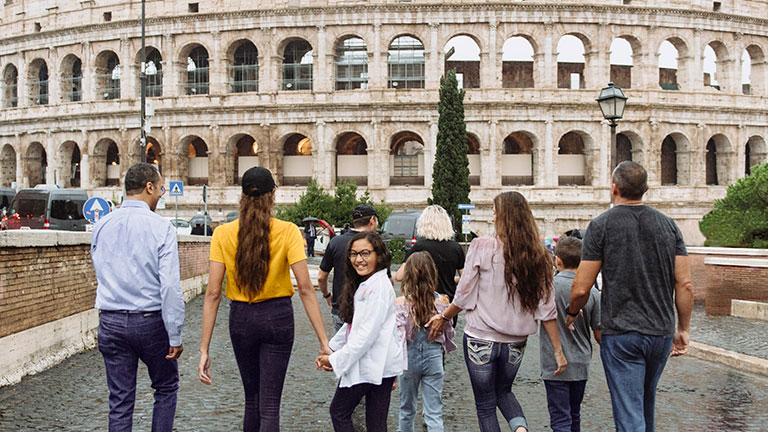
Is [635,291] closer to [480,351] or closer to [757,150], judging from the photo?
[480,351]

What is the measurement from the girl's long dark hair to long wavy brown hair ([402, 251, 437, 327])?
664 mm

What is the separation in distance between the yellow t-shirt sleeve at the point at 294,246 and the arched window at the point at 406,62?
34133 mm

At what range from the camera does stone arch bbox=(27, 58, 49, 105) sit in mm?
41750

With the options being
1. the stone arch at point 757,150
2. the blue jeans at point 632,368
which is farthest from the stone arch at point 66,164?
the blue jeans at point 632,368

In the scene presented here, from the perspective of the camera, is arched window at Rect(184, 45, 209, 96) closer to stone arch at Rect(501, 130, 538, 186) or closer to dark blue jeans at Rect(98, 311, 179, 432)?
stone arch at Rect(501, 130, 538, 186)

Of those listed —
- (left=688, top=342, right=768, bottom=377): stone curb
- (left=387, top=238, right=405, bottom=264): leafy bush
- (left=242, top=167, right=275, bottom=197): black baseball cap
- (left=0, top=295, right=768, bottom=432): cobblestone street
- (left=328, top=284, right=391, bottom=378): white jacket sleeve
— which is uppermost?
(left=242, top=167, right=275, bottom=197): black baseball cap

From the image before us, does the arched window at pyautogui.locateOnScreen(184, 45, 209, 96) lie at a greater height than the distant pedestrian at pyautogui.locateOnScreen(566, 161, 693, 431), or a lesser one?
greater

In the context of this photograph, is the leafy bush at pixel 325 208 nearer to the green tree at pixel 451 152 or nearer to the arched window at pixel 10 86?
the green tree at pixel 451 152

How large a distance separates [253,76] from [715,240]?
2609cm

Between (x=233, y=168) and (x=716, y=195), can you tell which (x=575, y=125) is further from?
(x=233, y=168)

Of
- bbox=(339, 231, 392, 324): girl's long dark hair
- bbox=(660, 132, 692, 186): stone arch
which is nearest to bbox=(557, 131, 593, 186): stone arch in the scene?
bbox=(660, 132, 692, 186): stone arch

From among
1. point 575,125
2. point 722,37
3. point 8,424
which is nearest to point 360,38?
point 575,125

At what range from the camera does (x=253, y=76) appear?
128 ft

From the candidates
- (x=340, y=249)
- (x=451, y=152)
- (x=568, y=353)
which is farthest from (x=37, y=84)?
(x=568, y=353)
